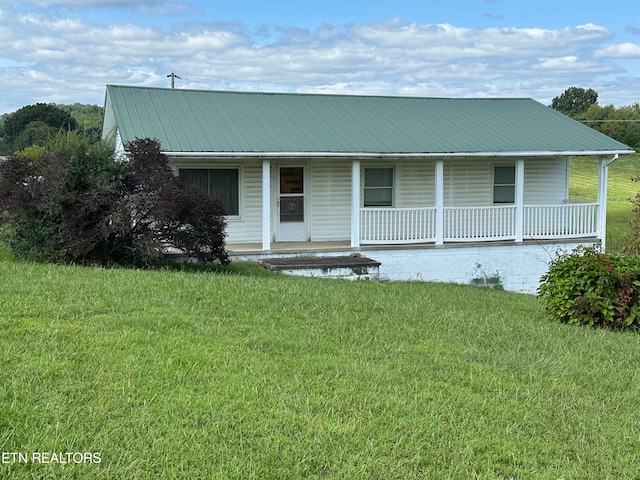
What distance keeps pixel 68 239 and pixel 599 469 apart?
920 centimetres

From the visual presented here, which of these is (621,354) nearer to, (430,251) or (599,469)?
(599,469)

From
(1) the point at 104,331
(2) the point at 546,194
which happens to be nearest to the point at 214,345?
(1) the point at 104,331

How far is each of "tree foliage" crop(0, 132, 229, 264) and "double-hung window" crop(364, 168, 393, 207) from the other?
5.77 meters

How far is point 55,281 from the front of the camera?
8.31m

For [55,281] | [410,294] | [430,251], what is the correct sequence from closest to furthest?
[55,281], [410,294], [430,251]

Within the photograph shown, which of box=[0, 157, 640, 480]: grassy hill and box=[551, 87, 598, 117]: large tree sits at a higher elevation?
box=[551, 87, 598, 117]: large tree

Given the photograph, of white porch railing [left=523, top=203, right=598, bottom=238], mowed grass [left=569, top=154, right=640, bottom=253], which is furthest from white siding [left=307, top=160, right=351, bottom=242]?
mowed grass [left=569, top=154, right=640, bottom=253]

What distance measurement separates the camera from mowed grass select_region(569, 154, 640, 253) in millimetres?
25794

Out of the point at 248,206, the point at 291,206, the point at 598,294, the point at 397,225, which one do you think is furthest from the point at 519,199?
the point at 598,294

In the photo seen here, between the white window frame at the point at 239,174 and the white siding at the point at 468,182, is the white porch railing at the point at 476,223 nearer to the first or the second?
the white siding at the point at 468,182

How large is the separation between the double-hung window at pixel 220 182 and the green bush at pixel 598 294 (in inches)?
331

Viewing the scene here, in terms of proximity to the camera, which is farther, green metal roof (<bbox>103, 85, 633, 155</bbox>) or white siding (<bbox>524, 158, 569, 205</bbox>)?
white siding (<bbox>524, 158, 569, 205</bbox>)

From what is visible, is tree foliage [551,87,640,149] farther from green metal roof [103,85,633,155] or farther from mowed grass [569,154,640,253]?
green metal roof [103,85,633,155]

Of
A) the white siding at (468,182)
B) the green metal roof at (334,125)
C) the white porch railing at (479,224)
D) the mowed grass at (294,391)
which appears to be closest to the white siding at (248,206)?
the green metal roof at (334,125)
